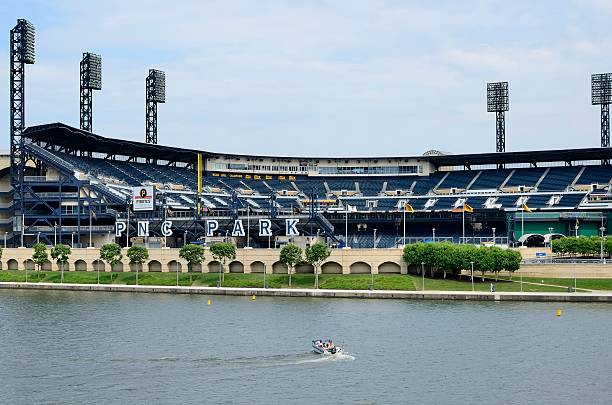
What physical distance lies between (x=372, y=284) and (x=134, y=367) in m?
57.3

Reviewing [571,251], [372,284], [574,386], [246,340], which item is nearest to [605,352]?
[574,386]

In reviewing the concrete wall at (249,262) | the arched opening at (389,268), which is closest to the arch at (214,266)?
the concrete wall at (249,262)

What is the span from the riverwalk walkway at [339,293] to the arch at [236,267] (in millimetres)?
13117

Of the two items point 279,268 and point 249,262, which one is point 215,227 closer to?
point 249,262

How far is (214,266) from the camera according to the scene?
14525 centimetres

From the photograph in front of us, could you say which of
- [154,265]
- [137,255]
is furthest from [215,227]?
[137,255]

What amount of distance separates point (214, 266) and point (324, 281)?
2134 cm

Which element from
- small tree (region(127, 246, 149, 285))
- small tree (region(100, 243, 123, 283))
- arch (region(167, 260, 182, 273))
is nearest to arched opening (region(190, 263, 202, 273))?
arch (region(167, 260, 182, 273))

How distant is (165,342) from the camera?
285ft

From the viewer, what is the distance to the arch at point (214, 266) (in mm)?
144625

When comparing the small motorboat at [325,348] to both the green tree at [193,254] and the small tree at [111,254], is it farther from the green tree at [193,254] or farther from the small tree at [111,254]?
the small tree at [111,254]

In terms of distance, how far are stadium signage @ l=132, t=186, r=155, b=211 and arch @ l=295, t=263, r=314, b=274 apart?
3581 cm

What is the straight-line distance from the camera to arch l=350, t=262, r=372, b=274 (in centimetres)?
13950

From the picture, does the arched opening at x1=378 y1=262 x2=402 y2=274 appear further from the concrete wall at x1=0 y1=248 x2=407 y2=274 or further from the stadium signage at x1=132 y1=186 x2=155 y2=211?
the stadium signage at x1=132 y1=186 x2=155 y2=211
